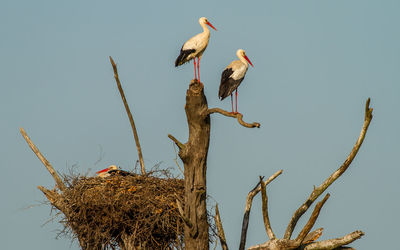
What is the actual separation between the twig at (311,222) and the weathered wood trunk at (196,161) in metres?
1.43

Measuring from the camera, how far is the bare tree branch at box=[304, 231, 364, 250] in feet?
28.2

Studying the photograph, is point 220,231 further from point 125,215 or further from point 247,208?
point 125,215

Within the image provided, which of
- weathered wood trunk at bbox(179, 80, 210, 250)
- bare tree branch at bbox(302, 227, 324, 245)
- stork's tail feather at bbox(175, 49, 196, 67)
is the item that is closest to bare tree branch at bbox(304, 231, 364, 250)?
bare tree branch at bbox(302, 227, 324, 245)

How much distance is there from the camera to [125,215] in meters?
11.7

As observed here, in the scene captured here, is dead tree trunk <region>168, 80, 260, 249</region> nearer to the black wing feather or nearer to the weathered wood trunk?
the weathered wood trunk

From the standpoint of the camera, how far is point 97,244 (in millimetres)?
11703

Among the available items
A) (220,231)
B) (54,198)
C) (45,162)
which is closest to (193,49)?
(45,162)

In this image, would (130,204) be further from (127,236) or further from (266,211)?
(266,211)

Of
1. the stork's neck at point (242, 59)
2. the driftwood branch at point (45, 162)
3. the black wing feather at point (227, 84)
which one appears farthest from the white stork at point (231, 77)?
the driftwood branch at point (45, 162)

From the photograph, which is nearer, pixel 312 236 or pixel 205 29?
pixel 312 236

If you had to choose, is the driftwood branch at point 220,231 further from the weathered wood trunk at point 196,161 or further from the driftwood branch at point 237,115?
the driftwood branch at point 237,115

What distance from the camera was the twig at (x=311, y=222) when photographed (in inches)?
339

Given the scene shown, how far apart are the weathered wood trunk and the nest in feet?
5.83

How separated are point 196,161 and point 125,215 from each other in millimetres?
2600
